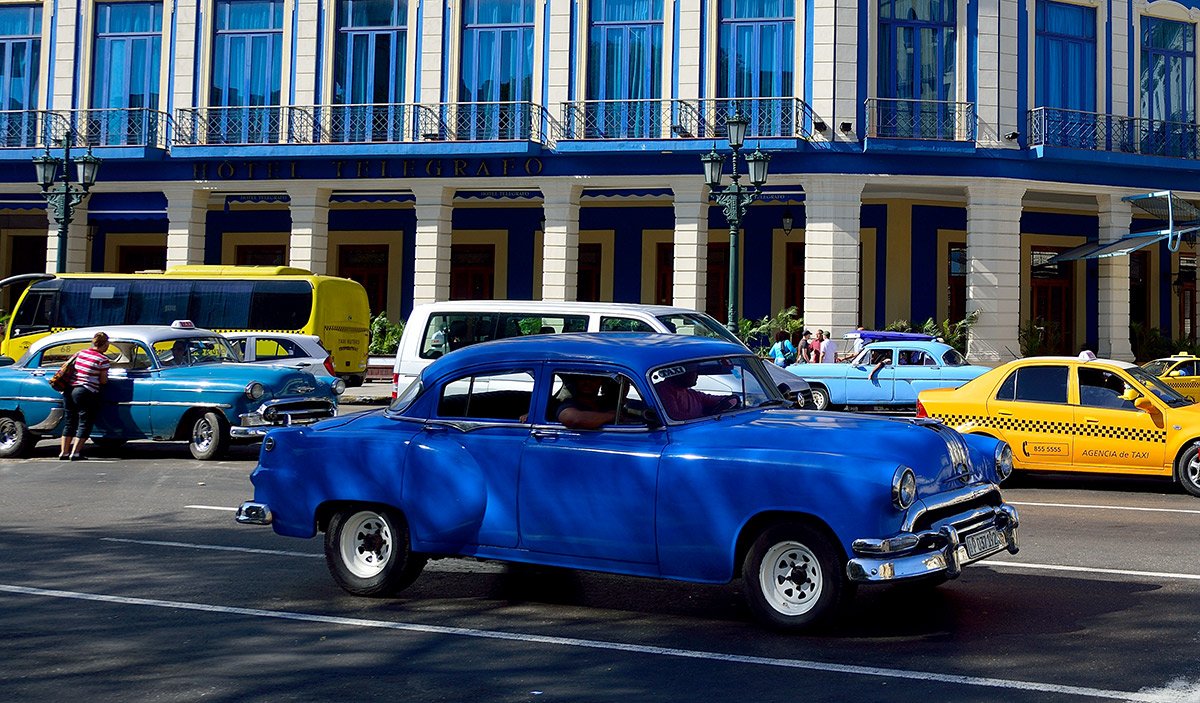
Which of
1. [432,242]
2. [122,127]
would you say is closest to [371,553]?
[432,242]

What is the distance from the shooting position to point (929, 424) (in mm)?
7844

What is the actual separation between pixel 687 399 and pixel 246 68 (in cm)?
2948

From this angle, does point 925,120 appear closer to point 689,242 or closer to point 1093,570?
point 689,242

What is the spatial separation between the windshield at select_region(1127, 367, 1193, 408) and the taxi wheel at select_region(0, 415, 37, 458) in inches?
534

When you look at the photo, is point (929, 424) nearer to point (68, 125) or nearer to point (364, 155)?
point (364, 155)

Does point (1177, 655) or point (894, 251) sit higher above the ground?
point (894, 251)

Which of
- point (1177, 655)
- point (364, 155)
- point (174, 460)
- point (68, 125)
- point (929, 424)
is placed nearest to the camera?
point (1177, 655)

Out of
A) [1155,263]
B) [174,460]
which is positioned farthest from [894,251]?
[174,460]

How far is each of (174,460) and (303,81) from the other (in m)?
19.0

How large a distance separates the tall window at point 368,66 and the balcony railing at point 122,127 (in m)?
4.90

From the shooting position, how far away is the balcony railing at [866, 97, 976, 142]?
101 ft

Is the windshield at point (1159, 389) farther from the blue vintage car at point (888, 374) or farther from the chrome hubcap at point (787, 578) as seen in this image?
the blue vintage car at point (888, 374)

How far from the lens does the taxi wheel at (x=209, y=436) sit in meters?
16.8

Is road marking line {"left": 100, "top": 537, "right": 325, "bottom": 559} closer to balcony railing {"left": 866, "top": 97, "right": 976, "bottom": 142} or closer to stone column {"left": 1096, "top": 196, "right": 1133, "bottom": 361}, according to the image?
balcony railing {"left": 866, "top": 97, "right": 976, "bottom": 142}
